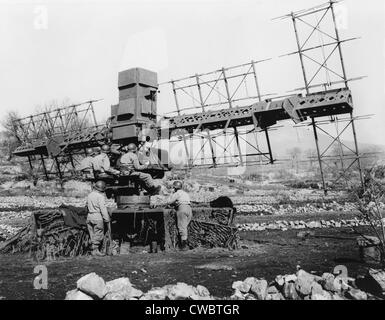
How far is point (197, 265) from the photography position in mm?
8453

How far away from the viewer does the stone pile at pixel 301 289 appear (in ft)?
17.2

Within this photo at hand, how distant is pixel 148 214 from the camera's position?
10.9 meters

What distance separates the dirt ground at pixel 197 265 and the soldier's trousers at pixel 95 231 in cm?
53

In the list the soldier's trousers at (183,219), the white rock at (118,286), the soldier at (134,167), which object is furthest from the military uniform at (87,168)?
the white rock at (118,286)

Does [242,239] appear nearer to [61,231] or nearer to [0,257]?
[61,231]

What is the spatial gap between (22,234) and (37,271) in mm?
3413

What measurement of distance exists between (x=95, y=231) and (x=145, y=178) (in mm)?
2269

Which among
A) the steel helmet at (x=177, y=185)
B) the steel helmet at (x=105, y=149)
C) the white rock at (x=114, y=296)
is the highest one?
the steel helmet at (x=105, y=149)

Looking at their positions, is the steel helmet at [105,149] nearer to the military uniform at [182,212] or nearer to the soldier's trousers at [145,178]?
the soldier's trousers at [145,178]

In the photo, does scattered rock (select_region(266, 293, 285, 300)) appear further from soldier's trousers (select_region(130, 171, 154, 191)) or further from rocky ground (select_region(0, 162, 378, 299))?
soldier's trousers (select_region(130, 171, 154, 191))

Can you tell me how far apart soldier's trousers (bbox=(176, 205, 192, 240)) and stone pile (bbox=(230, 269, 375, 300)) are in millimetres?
4772

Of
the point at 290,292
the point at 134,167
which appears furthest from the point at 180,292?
the point at 134,167

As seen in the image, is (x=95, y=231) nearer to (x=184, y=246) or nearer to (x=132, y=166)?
(x=132, y=166)
